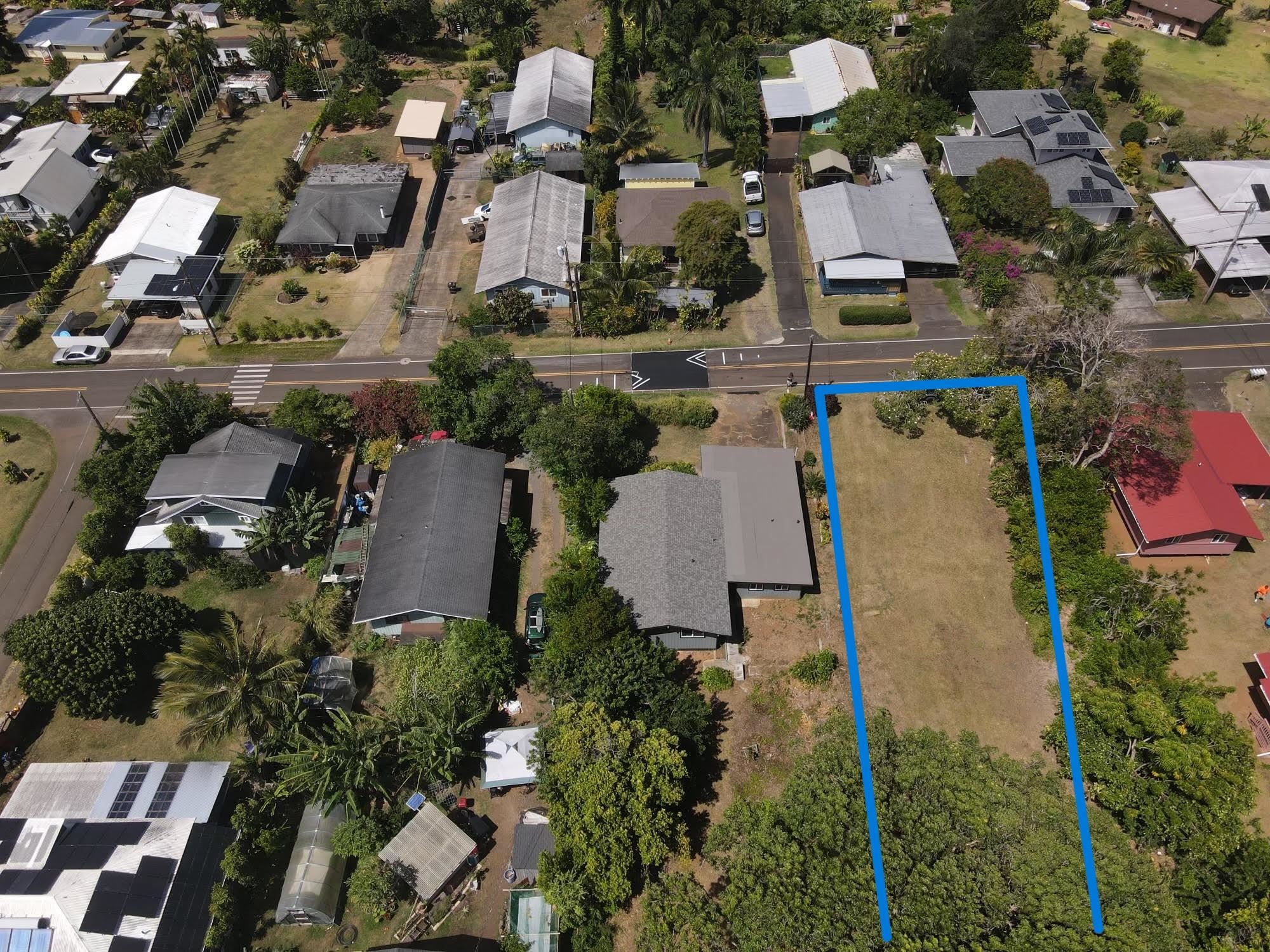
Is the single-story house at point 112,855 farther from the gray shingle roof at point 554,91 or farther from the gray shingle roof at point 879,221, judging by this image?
the gray shingle roof at point 554,91

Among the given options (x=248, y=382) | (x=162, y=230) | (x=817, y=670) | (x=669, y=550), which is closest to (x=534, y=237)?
(x=248, y=382)

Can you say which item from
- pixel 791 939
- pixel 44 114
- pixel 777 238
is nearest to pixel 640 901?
pixel 791 939

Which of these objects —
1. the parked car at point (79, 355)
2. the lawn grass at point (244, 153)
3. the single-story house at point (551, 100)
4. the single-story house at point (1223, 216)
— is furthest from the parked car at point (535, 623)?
the single-story house at point (1223, 216)

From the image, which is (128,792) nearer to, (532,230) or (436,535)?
(436,535)

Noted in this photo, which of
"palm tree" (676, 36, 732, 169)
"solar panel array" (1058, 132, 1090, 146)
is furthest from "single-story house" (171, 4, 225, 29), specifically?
"solar panel array" (1058, 132, 1090, 146)

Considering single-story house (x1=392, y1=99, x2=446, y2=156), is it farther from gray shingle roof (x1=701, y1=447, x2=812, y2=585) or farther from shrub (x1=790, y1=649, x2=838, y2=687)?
shrub (x1=790, y1=649, x2=838, y2=687)
